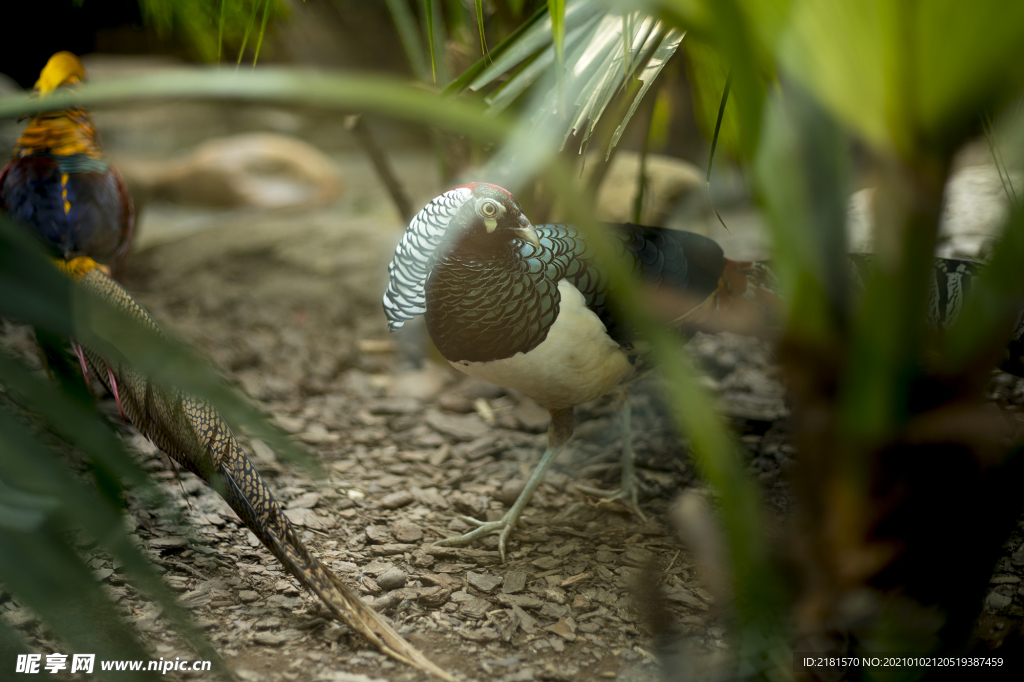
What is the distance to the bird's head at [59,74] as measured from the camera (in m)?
1.79

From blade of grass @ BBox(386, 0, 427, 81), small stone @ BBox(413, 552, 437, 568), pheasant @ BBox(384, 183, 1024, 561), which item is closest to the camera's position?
pheasant @ BBox(384, 183, 1024, 561)

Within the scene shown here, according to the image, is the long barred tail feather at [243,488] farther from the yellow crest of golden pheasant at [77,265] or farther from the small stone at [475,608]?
the yellow crest of golden pheasant at [77,265]

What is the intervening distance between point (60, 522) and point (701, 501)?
143cm

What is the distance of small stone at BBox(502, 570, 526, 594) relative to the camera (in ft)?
4.77

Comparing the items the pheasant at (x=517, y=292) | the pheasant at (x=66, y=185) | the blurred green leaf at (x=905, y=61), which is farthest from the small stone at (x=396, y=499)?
the blurred green leaf at (x=905, y=61)

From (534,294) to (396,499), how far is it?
0.76 m

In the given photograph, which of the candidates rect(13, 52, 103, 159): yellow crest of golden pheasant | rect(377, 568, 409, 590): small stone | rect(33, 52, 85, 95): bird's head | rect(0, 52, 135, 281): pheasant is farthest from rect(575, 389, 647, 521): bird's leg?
rect(33, 52, 85, 95): bird's head

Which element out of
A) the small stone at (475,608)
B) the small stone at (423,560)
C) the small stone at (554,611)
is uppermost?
the small stone at (423,560)

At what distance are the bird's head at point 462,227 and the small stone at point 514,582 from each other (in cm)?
66

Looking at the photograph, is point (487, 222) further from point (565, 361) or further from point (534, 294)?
point (565, 361)

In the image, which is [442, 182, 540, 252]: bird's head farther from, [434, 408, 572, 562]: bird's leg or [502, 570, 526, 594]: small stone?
[502, 570, 526, 594]: small stone

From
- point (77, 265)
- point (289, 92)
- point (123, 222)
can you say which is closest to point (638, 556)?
point (289, 92)

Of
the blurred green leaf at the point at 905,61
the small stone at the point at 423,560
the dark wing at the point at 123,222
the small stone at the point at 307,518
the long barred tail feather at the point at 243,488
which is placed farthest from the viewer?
the dark wing at the point at 123,222

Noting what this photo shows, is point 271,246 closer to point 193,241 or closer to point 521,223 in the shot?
point 193,241
